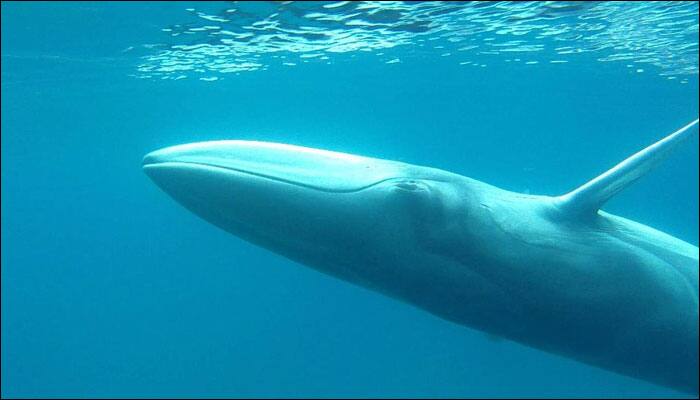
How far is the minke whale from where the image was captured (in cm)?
497

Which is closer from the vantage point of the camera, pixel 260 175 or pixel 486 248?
pixel 486 248

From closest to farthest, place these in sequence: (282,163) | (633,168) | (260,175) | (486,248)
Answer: (633,168), (486,248), (260,175), (282,163)

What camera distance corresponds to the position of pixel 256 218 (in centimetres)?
518

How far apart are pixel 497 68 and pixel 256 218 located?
110 ft

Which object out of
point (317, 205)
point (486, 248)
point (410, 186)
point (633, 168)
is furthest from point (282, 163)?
point (633, 168)

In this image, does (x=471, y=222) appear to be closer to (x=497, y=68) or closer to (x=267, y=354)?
(x=497, y=68)

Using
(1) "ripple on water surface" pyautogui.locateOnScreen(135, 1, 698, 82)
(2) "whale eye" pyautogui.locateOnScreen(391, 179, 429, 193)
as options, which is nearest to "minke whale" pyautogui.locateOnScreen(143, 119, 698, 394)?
(2) "whale eye" pyautogui.locateOnScreen(391, 179, 429, 193)

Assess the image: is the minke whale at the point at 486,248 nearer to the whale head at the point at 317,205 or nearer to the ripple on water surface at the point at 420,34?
the whale head at the point at 317,205

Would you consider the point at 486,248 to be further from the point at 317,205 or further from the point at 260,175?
the point at 260,175

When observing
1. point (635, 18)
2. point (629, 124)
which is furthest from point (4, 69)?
point (629, 124)

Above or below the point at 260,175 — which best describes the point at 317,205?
below

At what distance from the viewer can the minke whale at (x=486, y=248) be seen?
4.97 m

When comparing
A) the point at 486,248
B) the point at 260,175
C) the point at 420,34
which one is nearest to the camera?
the point at 486,248

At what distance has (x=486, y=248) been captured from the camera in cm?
510
